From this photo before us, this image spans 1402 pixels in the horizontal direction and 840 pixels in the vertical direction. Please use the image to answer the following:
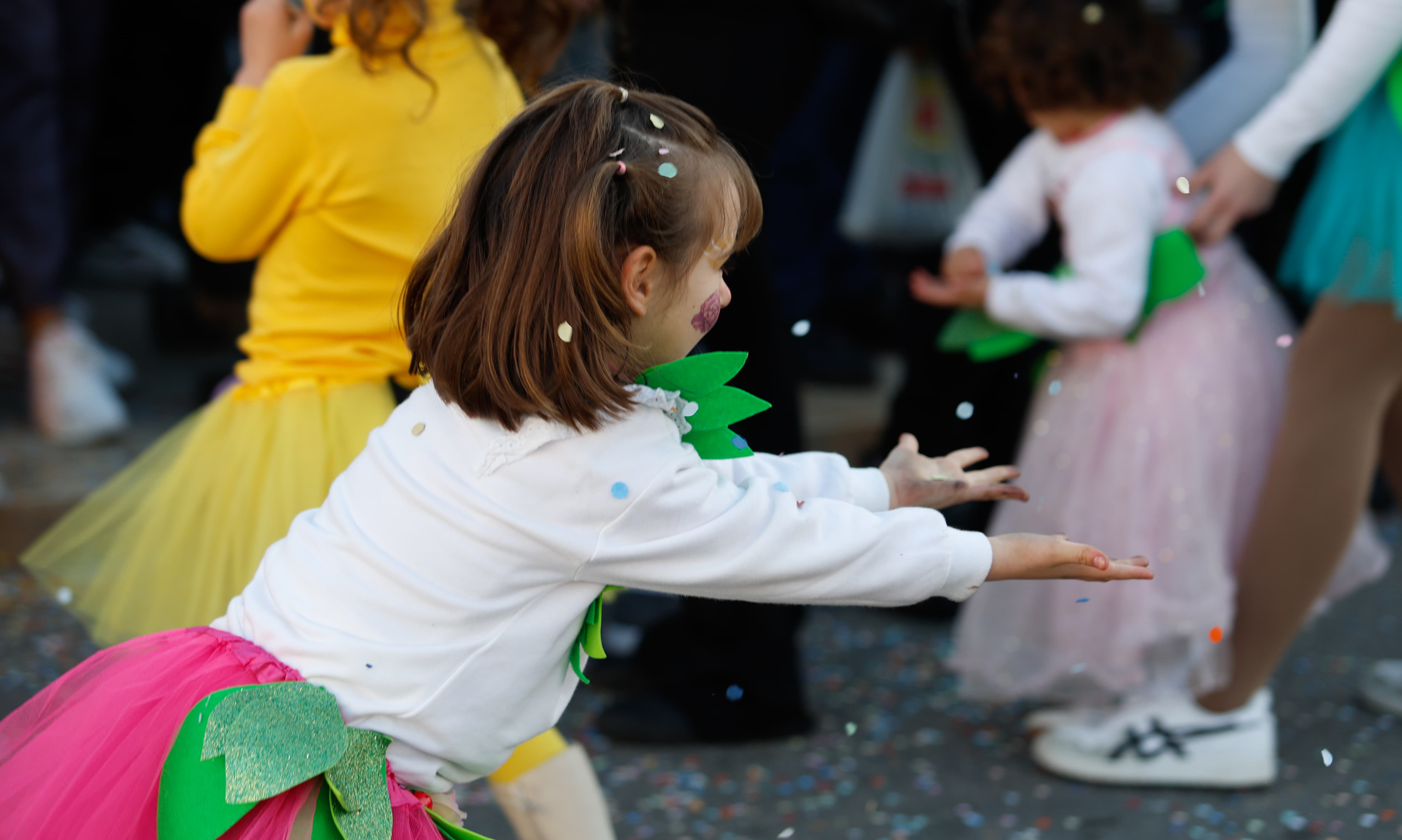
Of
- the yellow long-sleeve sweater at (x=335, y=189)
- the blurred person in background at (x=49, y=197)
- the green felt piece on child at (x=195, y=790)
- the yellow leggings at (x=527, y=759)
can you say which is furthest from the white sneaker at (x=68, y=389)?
the green felt piece on child at (x=195, y=790)

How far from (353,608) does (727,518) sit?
355 millimetres

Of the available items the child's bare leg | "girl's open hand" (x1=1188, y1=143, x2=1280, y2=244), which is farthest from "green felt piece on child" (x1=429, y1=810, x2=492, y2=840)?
"girl's open hand" (x1=1188, y1=143, x2=1280, y2=244)

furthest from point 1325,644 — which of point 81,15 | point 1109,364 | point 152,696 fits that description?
point 81,15

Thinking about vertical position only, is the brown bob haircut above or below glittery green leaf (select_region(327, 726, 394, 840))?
above

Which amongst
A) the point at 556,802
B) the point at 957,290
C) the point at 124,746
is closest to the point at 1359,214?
the point at 957,290

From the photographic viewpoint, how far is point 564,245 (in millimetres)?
1180

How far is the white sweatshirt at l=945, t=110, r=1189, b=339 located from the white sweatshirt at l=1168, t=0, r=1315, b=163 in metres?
0.07

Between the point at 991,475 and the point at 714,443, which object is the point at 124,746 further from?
the point at 991,475

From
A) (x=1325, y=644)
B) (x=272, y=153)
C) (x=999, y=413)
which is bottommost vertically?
(x=1325, y=644)

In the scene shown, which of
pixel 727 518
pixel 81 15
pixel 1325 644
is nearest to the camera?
pixel 727 518

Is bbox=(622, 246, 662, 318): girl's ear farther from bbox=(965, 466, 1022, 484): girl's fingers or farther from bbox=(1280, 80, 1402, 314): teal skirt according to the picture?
bbox=(1280, 80, 1402, 314): teal skirt

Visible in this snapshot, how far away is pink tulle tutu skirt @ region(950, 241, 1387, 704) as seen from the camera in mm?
2172

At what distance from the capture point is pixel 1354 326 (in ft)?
6.88

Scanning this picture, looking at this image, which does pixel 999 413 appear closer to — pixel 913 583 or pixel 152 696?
pixel 913 583
